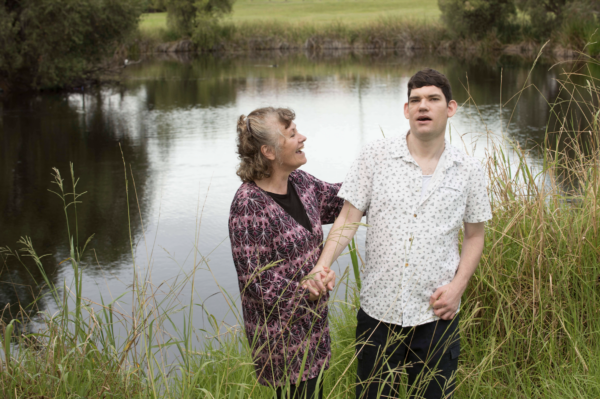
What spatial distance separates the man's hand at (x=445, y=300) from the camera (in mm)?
2039

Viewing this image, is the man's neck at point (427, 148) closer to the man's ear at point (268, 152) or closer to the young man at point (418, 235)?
the young man at point (418, 235)

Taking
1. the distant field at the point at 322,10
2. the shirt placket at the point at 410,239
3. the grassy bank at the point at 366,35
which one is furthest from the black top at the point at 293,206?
the distant field at the point at 322,10

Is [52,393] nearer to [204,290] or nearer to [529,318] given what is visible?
[529,318]

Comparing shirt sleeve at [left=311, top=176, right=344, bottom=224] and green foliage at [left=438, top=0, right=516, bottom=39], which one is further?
green foliage at [left=438, top=0, right=516, bottom=39]

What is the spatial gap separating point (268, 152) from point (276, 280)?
0.45 metres

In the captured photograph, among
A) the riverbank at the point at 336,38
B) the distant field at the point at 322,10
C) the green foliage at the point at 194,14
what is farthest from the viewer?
the distant field at the point at 322,10

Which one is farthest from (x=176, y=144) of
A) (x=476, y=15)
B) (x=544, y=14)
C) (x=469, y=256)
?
(x=476, y=15)

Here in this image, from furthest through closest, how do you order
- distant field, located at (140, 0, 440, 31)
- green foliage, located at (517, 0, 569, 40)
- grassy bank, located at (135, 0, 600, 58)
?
distant field, located at (140, 0, 440, 31) → grassy bank, located at (135, 0, 600, 58) → green foliage, located at (517, 0, 569, 40)

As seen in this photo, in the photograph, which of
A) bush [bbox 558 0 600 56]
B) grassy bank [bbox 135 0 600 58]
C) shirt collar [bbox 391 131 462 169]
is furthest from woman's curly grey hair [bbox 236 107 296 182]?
grassy bank [bbox 135 0 600 58]

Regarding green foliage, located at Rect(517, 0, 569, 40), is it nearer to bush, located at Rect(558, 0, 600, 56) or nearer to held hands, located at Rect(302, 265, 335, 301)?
bush, located at Rect(558, 0, 600, 56)

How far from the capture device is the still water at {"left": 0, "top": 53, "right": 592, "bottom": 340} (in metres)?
5.69

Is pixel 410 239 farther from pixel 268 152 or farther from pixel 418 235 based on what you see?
pixel 268 152

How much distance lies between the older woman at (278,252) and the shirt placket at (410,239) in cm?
27

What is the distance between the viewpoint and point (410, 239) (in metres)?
2.04
